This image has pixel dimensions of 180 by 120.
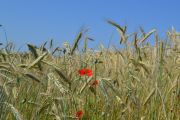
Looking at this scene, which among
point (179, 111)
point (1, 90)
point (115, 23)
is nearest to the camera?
point (1, 90)

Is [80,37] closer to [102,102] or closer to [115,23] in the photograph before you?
[115,23]

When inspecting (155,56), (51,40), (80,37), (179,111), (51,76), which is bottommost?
(179,111)

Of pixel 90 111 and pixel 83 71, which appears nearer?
pixel 83 71

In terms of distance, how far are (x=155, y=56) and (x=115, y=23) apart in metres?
0.55

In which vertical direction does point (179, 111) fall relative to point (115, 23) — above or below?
below

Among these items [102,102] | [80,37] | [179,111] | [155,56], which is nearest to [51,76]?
[80,37]

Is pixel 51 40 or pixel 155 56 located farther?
pixel 51 40

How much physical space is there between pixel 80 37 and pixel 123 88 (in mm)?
525

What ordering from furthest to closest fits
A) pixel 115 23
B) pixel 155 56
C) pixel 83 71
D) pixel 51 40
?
1. pixel 51 40
2. pixel 115 23
3. pixel 155 56
4. pixel 83 71

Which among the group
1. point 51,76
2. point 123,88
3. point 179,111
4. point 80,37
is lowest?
point 179,111

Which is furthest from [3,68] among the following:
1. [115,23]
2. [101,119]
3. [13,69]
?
[115,23]

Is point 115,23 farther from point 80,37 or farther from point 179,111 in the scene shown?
point 179,111

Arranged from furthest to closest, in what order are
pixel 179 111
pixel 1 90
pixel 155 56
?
pixel 179 111 → pixel 155 56 → pixel 1 90

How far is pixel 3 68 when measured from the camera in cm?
141
